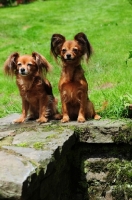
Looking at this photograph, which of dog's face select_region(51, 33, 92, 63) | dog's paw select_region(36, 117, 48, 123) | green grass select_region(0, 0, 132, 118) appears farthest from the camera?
green grass select_region(0, 0, 132, 118)

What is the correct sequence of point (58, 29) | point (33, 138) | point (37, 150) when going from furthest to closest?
1. point (58, 29)
2. point (33, 138)
3. point (37, 150)

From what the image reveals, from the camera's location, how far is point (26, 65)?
435cm

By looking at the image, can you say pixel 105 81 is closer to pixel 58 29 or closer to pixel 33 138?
pixel 33 138

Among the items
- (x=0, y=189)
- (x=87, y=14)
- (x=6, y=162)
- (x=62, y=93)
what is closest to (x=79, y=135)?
(x=62, y=93)

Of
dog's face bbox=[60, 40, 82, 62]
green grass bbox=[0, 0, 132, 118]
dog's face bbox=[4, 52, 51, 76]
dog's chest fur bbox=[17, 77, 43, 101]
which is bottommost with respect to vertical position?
green grass bbox=[0, 0, 132, 118]

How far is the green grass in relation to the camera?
7.23 metres

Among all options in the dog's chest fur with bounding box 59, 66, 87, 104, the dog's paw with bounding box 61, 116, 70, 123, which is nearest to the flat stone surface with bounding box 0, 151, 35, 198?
the dog's paw with bounding box 61, 116, 70, 123

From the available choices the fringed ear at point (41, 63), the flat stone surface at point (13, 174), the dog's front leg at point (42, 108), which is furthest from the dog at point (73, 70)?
the flat stone surface at point (13, 174)

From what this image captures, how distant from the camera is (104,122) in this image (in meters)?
4.31

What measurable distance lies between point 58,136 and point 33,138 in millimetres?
235

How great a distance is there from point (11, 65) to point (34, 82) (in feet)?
1.00

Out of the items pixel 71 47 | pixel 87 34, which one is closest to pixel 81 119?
pixel 71 47

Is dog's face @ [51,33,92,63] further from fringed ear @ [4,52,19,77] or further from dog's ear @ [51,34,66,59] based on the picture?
fringed ear @ [4,52,19,77]

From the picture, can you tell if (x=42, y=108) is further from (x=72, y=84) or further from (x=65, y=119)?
(x=72, y=84)
